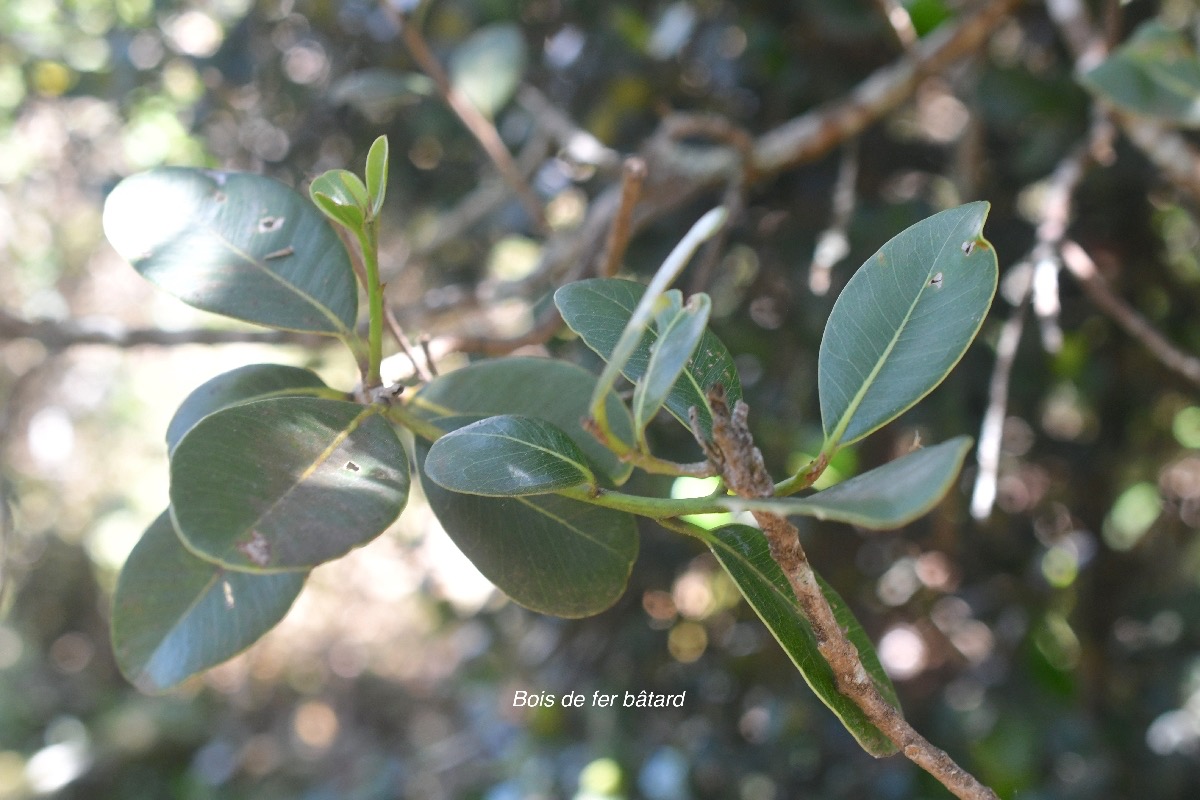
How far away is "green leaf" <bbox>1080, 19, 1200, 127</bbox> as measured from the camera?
0.71 m

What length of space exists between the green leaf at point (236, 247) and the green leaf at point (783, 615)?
0.22m

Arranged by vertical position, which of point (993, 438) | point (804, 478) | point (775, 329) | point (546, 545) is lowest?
point (775, 329)

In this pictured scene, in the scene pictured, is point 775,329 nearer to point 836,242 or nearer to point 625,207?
point 836,242

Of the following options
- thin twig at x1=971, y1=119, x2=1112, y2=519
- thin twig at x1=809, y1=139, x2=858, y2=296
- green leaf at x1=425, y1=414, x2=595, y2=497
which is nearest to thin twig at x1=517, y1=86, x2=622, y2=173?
thin twig at x1=809, y1=139, x2=858, y2=296

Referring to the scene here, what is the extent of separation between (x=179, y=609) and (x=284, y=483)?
129 mm

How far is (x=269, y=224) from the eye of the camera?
49 centimetres

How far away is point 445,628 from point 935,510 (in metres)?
0.94

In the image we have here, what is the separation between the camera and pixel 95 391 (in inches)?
104

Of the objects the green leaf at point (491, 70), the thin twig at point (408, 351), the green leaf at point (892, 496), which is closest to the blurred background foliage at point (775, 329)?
the green leaf at point (491, 70)

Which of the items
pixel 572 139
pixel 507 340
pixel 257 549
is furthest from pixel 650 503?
pixel 572 139

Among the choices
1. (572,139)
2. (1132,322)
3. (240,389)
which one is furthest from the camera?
(572,139)

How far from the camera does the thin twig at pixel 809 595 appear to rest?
1.01 feet

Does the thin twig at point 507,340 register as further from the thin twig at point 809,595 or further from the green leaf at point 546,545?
the thin twig at point 809,595

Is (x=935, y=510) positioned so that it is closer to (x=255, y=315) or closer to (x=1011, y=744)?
(x=1011, y=744)
